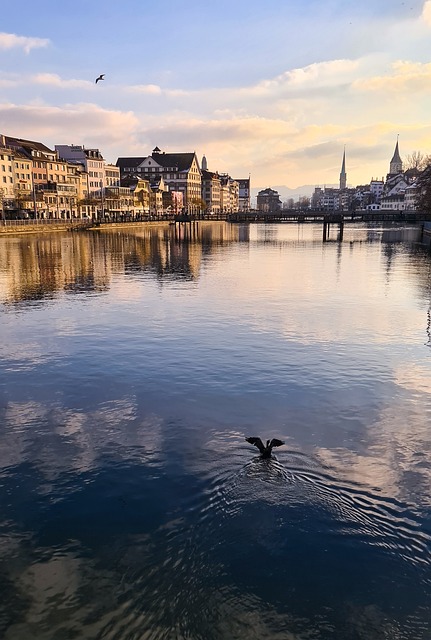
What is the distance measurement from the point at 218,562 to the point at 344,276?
39.9 meters

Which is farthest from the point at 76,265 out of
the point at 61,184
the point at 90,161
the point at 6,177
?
the point at 90,161

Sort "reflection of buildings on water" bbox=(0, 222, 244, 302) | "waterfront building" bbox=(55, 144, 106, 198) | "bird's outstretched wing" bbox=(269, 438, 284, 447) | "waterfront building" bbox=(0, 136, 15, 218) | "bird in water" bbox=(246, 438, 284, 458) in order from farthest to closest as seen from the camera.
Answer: "waterfront building" bbox=(55, 144, 106, 198)
"waterfront building" bbox=(0, 136, 15, 218)
"reflection of buildings on water" bbox=(0, 222, 244, 302)
"bird in water" bbox=(246, 438, 284, 458)
"bird's outstretched wing" bbox=(269, 438, 284, 447)

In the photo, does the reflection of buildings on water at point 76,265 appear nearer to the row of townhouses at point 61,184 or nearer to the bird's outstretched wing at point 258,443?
the bird's outstretched wing at point 258,443

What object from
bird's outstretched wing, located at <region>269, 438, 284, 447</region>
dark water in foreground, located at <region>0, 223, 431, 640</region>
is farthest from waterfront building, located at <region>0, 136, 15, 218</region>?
bird's outstretched wing, located at <region>269, 438, 284, 447</region>

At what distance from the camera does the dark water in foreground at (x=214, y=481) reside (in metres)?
8.04

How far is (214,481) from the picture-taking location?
11461 mm

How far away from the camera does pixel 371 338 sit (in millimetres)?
23656

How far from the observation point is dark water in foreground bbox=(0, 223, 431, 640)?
804 cm

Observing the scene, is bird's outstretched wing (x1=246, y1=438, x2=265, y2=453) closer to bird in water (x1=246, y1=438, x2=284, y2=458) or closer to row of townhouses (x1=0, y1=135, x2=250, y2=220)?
bird in water (x1=246, y1=438, x2=284, y2=458)

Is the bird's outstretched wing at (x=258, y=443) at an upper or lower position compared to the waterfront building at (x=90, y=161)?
lower

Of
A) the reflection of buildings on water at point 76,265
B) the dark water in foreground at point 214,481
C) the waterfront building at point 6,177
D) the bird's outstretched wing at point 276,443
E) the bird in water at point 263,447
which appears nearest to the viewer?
the dark water in foreground at point 214,481

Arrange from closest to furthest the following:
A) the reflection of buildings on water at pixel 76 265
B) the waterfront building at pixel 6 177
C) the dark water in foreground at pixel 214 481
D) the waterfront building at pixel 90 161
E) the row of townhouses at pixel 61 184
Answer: the dark water in foreground at pixel 214 481 < the reflection of buildings on water at pixel 76 265 < the waterfront building at pixel 6 177 < the row of townhouses at pixel 61 184 < the waterfront building at pixel 90 161

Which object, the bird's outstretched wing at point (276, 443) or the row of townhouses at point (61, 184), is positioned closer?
the bird's outstretched wing at point (276, 443)

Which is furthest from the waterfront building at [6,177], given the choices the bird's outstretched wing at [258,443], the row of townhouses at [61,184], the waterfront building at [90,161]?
the bird's outstretched wing at [258,443]
